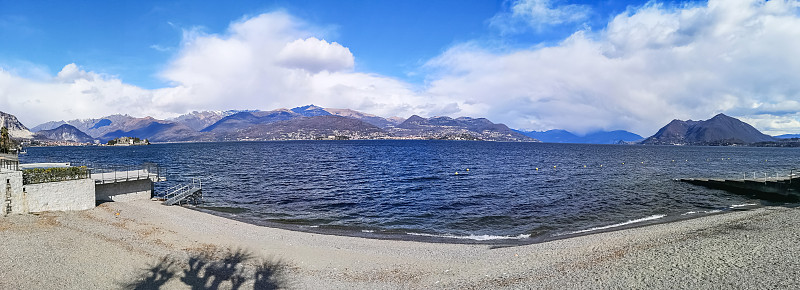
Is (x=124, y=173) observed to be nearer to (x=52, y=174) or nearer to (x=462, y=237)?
(x=52, y=174)

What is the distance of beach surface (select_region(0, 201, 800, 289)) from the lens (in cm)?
1370

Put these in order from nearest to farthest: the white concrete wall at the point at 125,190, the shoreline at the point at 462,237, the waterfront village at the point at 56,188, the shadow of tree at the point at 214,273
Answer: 1. the shadow of tree at the point at 214,273
2. the waterfront village at the point at 56,188
3. the shoreline at the point at 462,237
4. the white concrete wall at the point at 125,190

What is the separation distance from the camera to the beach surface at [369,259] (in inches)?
539

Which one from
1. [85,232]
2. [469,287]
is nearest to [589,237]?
[469,287]

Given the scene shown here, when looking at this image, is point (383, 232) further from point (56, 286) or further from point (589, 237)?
point (56, 286)

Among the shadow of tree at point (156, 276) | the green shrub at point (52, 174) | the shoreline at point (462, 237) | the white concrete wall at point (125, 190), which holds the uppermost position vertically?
the green shrub at point (52, 174)

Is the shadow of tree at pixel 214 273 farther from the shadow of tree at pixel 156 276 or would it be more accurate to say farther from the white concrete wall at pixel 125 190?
the white concrete wall at pixel 125 190

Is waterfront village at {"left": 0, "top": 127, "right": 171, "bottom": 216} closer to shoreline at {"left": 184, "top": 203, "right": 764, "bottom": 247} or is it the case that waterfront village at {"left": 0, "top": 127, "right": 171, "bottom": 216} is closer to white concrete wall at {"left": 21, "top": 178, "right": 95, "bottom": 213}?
white concrete wall at {"left": 21, "top": 178, "right": 95, "bottom": 213}

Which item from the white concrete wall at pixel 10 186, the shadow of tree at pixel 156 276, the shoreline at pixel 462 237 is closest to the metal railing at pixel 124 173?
the white concrete wall at pixel 10 186

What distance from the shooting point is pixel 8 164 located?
27.0 metres

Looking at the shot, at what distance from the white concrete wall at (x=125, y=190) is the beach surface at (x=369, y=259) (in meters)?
6.53

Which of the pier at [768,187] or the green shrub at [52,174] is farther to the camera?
the pier at [768,187]

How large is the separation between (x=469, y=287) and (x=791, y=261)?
1208cm

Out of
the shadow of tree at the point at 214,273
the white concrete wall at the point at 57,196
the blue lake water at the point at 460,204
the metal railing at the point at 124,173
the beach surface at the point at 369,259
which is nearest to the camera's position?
the beach surface at the point at 369,259
